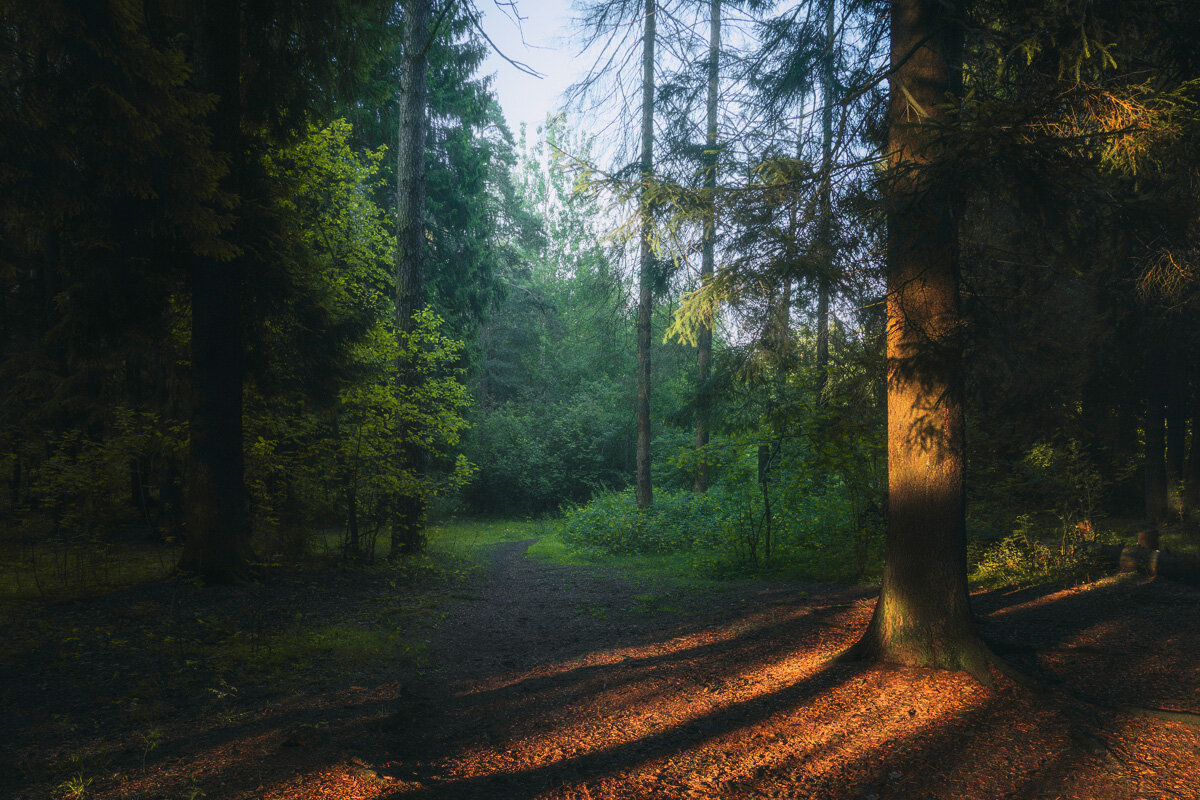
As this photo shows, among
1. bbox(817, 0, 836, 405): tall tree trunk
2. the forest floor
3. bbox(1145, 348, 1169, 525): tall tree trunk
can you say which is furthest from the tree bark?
bbox(1145, 348, 1169, 525): tall tree trunk

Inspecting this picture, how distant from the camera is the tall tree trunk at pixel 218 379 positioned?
25.1ft

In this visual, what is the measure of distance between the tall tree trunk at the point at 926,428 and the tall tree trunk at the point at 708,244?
181 centimetres

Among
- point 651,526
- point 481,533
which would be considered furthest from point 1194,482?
point 481,533

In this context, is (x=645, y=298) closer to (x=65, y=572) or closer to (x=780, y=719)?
(x=65, y=572)

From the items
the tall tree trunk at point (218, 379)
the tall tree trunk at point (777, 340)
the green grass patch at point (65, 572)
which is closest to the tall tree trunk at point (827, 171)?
the tall tree trunk at point (777, 340)

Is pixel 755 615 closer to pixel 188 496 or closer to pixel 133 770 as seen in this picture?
pixel 133 770

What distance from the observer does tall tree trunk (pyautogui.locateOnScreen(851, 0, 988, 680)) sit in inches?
196

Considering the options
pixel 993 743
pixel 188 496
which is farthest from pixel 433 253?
pixel 993 743

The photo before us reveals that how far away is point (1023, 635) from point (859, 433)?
338 cm

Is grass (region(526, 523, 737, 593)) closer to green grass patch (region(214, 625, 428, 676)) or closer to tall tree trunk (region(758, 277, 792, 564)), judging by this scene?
tall tree trunk (region(758, 277, 792, 564))

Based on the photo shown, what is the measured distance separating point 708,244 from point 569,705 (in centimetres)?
471

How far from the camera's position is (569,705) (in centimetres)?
471

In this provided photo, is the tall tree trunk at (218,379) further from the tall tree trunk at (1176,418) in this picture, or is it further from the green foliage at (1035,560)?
the tall tree trunk at (1176,418)

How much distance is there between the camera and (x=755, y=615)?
24.2 ft
